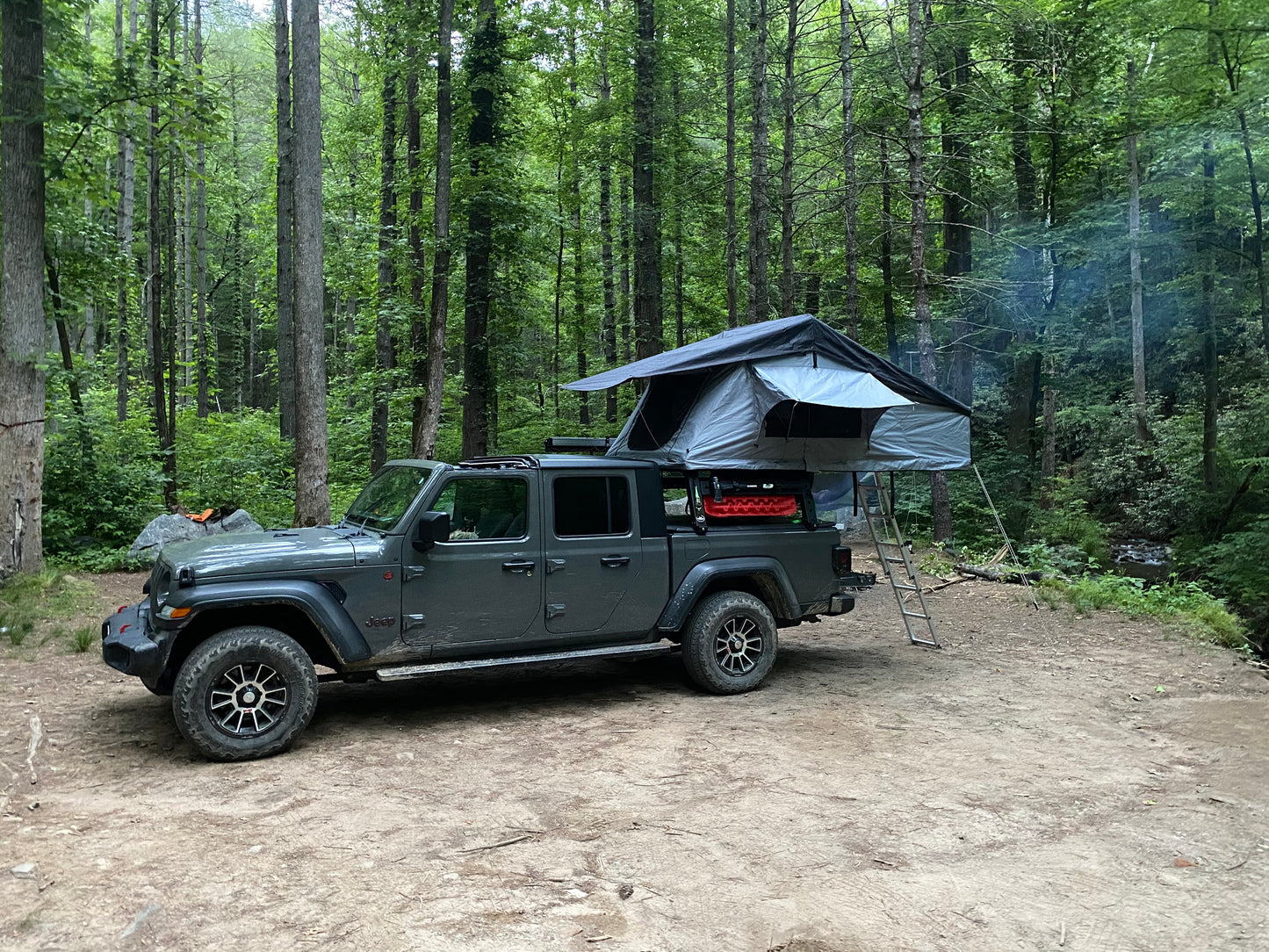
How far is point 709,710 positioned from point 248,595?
10.9 ft

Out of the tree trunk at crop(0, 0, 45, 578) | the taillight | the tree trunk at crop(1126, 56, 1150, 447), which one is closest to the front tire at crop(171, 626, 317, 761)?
the taillight

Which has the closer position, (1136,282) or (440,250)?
(440,250)

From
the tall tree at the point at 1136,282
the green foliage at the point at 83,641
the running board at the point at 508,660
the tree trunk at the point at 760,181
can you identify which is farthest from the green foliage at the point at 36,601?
the tall tree at the point at 1136,282

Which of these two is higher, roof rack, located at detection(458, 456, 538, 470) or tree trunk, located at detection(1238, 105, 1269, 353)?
tree trunk, located at detection(1238, 105, 1269, 353)

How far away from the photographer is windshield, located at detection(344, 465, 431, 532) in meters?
6.01

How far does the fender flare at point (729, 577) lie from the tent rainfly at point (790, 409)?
0.78 meters

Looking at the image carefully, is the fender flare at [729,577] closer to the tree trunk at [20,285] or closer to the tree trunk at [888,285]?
the tree trunk at [20,285]

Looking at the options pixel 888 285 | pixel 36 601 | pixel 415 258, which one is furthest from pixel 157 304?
pixel 888 285

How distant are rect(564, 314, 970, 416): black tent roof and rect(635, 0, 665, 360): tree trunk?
24.4 feet

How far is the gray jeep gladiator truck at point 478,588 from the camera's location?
5.19 meters

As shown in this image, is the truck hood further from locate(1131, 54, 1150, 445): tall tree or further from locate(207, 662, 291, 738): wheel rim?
locate(1131, 54, 1150, 445): tall tree

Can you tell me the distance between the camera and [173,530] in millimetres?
12102

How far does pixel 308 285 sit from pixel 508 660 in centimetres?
601

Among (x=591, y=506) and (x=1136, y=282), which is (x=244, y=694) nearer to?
(x=591, y=506)
